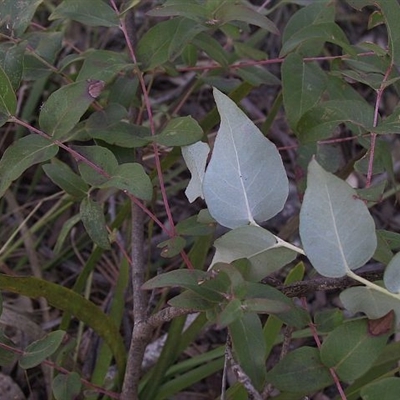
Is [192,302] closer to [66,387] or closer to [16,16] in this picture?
[66,387]

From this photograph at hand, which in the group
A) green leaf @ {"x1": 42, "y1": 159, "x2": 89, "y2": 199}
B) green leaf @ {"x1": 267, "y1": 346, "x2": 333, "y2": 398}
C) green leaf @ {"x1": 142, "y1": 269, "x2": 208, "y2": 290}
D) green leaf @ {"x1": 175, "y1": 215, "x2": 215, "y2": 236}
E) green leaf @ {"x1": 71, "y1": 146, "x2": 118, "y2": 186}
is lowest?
green leaf @ {"x1": 267, "y1": 346, "x2": 333, "y2": 398}

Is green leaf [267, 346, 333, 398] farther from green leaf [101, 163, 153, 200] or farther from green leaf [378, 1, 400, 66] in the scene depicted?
green leaf [378, 1, 400, 66]

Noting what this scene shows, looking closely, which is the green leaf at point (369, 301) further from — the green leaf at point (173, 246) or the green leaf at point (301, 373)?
the green leaf at point (173, 246)

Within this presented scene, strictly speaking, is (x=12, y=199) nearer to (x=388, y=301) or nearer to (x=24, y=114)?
(x=24, y=114)

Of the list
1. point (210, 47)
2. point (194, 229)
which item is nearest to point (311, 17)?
point (210, 47)

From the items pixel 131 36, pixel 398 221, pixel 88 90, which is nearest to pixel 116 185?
pixel 88 90

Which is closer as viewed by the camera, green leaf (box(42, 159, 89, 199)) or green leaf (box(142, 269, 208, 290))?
green leaf (box(142, 269, 208, 290))

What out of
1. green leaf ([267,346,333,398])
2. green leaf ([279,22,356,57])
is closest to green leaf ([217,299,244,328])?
green leaf ([267,346,333,398])
